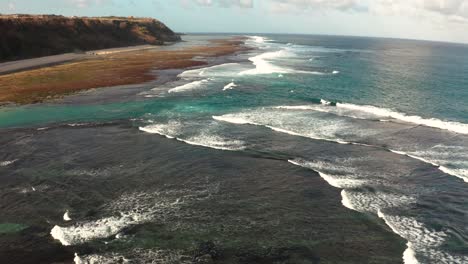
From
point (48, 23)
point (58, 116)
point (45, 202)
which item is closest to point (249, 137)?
point (45, 202)

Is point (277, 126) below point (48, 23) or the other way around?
below

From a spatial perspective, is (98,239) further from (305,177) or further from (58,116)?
(58,116)

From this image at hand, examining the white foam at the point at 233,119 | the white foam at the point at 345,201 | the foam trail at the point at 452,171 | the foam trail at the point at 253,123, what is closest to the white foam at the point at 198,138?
the white foam at the point at 233,119

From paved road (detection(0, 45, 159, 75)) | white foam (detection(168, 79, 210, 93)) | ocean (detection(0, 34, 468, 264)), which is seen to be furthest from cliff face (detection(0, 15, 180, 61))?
ocean (detection(0, 34, 468, 264))

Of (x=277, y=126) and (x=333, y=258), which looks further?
(x=277, y=126)

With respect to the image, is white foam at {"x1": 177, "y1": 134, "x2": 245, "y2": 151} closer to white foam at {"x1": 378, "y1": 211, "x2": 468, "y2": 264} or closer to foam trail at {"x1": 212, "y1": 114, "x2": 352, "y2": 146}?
foam trail at {"x1": 212, "y1": 114, "x2": 352, "y2": 146}

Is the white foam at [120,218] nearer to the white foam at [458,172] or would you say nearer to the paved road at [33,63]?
the white foam at [458,172]
